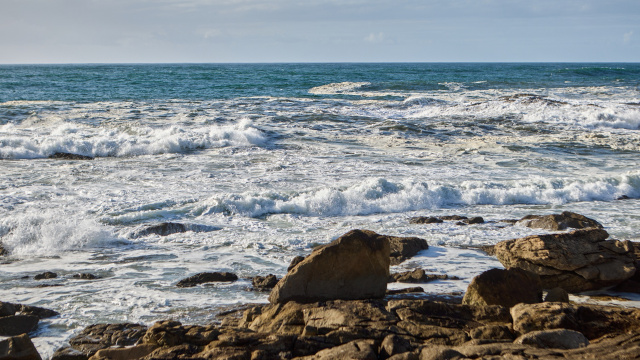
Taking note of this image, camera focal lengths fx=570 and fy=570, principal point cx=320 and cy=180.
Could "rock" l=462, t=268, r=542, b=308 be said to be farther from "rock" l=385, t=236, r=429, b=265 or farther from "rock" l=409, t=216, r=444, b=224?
"rock" l=409, t=216, r=444, b=224

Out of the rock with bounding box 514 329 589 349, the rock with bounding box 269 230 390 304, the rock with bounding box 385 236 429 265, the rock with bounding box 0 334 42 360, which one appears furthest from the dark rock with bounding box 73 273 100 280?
the rock with bounding box 514 329 589 349

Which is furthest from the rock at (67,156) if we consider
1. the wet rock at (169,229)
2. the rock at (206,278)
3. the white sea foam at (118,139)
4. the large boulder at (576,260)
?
the large boulder at (576,260)

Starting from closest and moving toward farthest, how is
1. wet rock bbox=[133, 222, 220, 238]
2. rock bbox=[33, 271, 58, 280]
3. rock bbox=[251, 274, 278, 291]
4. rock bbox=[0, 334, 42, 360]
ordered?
rock bbox=[0, 334, 42, 360], rock bbox=[251, 274, 278, 291], rock bbox=[33, 271, 58, 280], wet rock bbox=[133, 222, 220, 238]

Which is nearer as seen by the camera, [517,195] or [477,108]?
[517,195]

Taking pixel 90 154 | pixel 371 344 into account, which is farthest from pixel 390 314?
pixel 90 154

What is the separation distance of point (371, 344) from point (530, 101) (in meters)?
25.8

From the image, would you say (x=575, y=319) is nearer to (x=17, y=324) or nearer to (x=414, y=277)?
(x=414, y=277)

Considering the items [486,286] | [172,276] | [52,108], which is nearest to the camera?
[486,286]

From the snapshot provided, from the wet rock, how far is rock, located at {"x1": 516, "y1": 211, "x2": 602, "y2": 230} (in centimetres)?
513

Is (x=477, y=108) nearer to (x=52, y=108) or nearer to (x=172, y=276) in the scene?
(x=52, y=108)

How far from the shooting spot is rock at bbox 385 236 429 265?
24.6ft

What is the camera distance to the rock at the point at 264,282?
20.7 ft

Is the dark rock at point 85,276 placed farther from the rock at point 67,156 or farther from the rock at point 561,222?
the rock at point 67,156

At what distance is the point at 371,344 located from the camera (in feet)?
13.1
